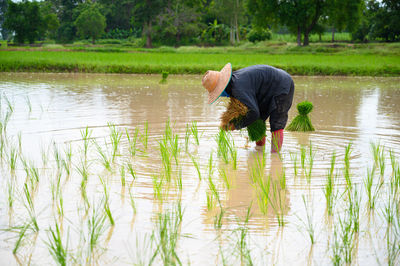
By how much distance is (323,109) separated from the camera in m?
7.50

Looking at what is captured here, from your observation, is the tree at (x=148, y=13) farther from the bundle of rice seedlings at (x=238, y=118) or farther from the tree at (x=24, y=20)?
the bundle of rice seedlings at (x=238, y=118)

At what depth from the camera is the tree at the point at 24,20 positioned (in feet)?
112

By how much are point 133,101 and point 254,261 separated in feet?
20.1

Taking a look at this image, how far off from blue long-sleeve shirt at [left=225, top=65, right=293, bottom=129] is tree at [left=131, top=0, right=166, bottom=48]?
106 ft

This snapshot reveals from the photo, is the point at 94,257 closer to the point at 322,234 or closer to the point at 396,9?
the point at 322,234

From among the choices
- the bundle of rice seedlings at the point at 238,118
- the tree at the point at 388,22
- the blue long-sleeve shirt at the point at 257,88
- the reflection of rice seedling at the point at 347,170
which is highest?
the tree at the point at 388,22

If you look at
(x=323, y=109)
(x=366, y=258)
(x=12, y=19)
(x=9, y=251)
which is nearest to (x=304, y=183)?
(x=366, y=258)

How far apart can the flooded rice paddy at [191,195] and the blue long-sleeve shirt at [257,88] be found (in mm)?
361

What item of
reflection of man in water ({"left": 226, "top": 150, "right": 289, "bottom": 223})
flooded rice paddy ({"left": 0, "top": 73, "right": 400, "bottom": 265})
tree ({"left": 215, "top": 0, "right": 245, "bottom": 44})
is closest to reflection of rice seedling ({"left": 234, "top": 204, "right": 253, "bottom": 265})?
flooded rice paddy ({"left": 0, "top": 73, "right": 400, "bottom": 265})

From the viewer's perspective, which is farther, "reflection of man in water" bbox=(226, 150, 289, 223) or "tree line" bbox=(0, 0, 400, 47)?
"tree line" bbox=(0, 0, 400, 47)

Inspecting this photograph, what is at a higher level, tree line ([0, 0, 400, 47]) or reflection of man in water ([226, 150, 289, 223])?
tree line ([0, 0, 400, 47])

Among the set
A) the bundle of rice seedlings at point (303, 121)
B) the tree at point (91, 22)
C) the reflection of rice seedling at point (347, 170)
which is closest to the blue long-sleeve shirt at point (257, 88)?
the reflection of rice seedling at point (347, 170)

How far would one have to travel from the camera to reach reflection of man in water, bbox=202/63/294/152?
3908 mm

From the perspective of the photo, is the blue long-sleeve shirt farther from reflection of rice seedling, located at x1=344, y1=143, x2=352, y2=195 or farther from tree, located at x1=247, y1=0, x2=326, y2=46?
tree, located at x1=247, y1=0, x2=326, y2=46
